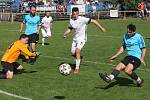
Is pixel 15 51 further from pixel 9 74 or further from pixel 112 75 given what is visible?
pixel 112 75

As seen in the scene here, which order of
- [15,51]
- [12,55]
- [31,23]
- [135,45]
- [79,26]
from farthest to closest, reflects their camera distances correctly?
[31,23] < [79,26] < [12,55] < [15,51] < [135,45]

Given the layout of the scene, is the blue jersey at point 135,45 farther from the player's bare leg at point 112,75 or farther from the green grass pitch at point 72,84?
the green grass pitch at point 72,84

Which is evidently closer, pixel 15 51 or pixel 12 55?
pixel 15 51

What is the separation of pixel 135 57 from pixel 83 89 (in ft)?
5.28

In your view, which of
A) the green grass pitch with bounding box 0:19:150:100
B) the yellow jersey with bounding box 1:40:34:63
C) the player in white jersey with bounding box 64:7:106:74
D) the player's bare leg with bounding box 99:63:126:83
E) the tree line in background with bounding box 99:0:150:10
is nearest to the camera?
the green grass pitch with bounding box 0:19:150:100

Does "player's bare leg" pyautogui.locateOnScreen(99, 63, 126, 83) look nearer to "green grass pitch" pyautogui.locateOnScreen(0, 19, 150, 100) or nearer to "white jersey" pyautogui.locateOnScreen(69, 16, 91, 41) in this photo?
"green grass pitch" pyautogui.locateOnScreen(0, 19, 150, 100)

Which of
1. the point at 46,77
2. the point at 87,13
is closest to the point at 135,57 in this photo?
the point at 46,77

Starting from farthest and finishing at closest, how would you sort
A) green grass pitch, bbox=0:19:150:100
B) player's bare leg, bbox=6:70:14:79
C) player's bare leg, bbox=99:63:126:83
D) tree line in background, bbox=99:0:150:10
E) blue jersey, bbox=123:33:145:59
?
tree line in background, bbox=99:0:150:10, player's bare leg, bbox=6:70:14:79, blue jersey, bbox=123:33:145:59, player's bare leg, bbox=99:63:126:83, green grass pitch, bbox=0:19:150:100

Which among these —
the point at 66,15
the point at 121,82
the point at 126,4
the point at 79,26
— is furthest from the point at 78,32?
the point at 126,4

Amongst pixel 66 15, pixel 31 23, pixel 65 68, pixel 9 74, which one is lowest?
pixel 66 15

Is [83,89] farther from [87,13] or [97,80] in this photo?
[87,13]

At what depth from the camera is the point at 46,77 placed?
13438 mm

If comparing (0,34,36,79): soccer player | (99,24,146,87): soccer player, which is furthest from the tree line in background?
(99,24,146,87): soccer player

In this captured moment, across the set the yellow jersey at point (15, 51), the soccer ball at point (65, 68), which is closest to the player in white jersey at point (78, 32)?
the soccer ball at point (65, 68)
